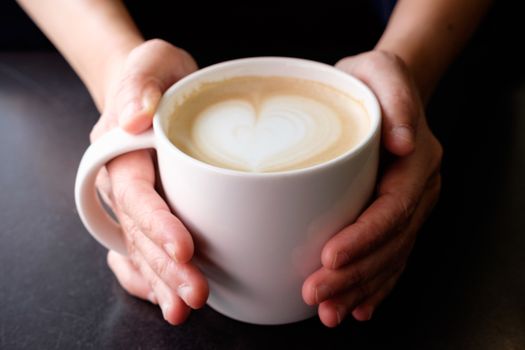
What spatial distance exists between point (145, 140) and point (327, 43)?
654mm

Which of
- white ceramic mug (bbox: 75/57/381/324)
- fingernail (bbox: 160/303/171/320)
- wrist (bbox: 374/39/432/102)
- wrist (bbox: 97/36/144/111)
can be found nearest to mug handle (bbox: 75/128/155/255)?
white ceramic mug (bbox: 75/57/381/324)

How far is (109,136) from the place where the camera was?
54cm

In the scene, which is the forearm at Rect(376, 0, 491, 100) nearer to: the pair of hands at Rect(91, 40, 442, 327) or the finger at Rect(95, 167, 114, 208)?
the pair of hands at Rect(91, 40, 442, 327)

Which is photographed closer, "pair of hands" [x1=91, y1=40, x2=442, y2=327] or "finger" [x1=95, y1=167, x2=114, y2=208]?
"pair of hands" [x1=91, y1=40, x2=442, y2=327]

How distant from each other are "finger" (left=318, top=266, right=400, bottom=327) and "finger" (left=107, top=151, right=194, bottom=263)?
0.15 metres

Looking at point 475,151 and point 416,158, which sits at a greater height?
point 416,158

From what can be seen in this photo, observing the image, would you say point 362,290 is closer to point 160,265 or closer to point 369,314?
point 369,314

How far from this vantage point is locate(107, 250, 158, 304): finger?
633 mm

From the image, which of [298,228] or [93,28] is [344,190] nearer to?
[298,228]

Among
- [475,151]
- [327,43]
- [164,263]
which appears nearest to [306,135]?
[164,263]

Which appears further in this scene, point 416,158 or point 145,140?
point 416,158

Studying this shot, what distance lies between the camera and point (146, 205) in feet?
1.80

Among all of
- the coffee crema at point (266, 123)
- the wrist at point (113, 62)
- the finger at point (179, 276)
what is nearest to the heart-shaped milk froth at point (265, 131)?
the coffee crema at point (266, 123)

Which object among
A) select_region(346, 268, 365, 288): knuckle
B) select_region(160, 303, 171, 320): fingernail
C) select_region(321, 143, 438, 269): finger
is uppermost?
select_region(321, 143, 438, 269): finger
